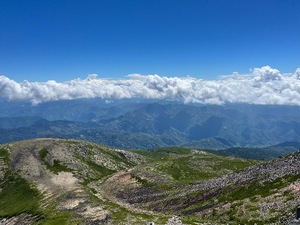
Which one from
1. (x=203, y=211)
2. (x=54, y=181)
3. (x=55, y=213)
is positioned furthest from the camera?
(x=54, y=181)

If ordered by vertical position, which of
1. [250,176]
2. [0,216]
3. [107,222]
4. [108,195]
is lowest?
[0,216]

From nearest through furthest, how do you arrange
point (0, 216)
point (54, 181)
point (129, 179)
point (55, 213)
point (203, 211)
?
point (203, 211) < point (55, 213) < point (0, 216) < point (129, 179) < point (54, 181)

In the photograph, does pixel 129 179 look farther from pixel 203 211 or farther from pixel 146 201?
pixel 203 211

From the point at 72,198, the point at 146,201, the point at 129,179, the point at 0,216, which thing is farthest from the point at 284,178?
the point at 0,216

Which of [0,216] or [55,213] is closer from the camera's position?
[55,213]

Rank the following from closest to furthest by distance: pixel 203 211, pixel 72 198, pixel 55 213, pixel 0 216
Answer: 1. pixel 203 211
2. pixel 55 213
3. pixel 72 198
4. pixel 0 216

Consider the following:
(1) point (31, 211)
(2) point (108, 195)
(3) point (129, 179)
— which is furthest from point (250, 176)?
(1) point (31, 211)

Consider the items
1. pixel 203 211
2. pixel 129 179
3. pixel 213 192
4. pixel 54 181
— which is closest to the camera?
pixel 203 211

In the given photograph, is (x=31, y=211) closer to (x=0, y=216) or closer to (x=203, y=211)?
(x=0, y=216)

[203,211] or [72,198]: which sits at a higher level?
[203,211]
